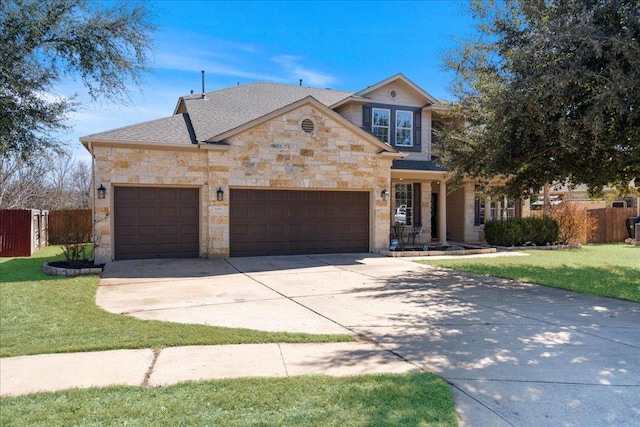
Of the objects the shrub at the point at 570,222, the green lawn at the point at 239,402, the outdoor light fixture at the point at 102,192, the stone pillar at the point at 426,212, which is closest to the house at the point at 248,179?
the outdoor light fixture at the point at 102,192

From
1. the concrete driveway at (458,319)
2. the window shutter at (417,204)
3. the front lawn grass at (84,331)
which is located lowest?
the concrete driveway at (458,319)

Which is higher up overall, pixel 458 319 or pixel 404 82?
pixel 404 82

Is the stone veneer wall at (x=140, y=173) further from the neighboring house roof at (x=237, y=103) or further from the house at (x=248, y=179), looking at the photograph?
the neighboring house roof at (x=237, y=103)

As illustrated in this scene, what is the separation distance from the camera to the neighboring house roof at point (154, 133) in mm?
12684

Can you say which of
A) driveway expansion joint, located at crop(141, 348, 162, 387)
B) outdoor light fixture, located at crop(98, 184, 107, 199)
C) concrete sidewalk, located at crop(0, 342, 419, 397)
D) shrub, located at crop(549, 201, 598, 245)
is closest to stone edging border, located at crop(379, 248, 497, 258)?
shrub, located at crop(549, 201, 598, 245)

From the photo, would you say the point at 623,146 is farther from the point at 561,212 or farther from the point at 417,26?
the point at 561,212

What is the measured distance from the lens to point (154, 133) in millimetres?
13570

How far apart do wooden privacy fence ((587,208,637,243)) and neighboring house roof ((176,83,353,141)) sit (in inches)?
606

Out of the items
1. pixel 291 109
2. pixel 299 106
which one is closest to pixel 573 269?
pixel 299 106

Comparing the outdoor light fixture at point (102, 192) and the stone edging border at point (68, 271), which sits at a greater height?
the outdoor light fixture at point (102, 192)

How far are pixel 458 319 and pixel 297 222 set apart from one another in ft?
29.3

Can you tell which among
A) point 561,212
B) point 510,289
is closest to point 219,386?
point 510,289

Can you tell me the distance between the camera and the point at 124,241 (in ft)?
43.1

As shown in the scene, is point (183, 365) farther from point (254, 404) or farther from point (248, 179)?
point (248, 179)
